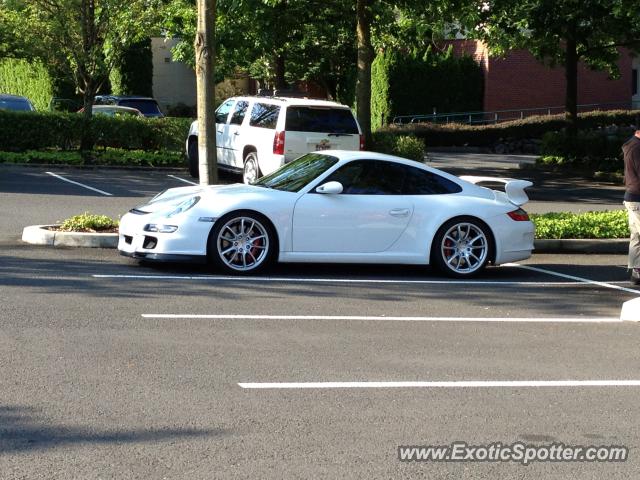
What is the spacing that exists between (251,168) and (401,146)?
4453 mm

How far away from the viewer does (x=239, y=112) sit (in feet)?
72.3

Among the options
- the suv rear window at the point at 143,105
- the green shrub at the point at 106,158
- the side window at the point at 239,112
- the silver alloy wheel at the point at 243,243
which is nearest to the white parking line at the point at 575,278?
the silver alloy wheel at the point at 243,243

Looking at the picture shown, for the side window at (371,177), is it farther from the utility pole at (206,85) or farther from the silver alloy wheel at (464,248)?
the utility pole at (206,85)

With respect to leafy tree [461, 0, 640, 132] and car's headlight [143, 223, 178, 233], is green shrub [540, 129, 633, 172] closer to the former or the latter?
leafy tree [461, 0, 640, 132]

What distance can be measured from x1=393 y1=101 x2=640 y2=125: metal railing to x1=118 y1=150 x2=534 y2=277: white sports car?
27405 mm

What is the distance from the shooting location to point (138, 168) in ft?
80.8

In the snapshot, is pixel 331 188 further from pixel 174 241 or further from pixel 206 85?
pixel 206 85

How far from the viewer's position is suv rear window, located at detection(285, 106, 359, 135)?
2067 cm

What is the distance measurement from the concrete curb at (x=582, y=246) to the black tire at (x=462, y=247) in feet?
8.01

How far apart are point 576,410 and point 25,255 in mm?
7303

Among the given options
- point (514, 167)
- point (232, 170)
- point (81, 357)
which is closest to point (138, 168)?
point (232, 170)

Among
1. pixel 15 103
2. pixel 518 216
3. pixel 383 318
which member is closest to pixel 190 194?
pixel 383 318

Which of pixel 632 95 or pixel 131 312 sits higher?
pixel 632 95

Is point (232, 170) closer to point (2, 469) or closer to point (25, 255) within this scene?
point (25, 255)
